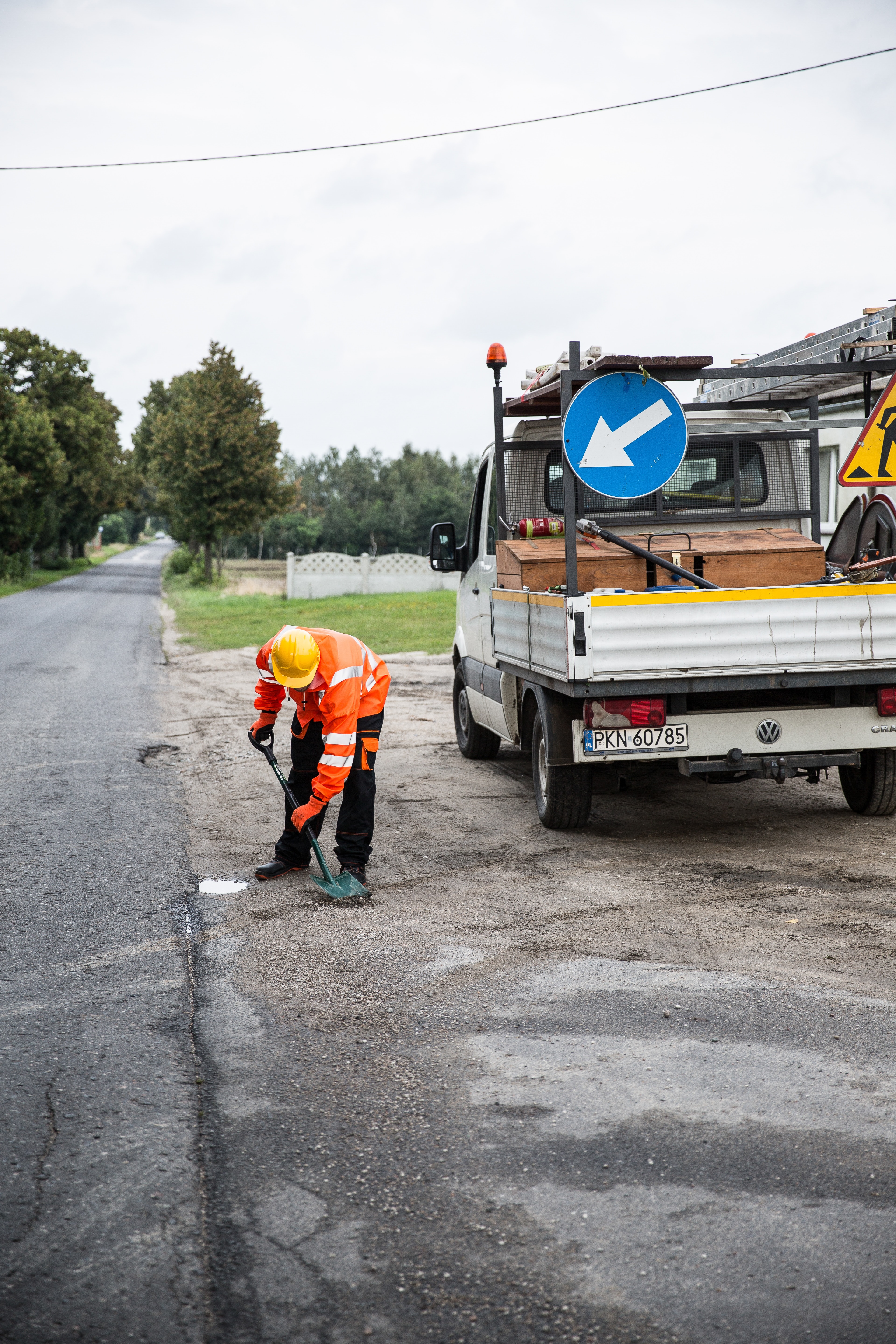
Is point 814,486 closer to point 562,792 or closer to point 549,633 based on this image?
point 549,633

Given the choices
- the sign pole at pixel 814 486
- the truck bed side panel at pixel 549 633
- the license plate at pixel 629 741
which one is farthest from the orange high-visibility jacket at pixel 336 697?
the sign pole at pixel 814 486

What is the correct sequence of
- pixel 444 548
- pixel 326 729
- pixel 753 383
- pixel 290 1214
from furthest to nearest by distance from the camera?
1. pixel 444 548
2. pixel 753 383
3. pixel 326 729
4. pixel 290 1214

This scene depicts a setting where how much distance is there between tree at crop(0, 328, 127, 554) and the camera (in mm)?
41688

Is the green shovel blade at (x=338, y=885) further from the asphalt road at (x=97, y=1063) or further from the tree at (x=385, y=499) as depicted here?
the tree at (x=385, y=499)

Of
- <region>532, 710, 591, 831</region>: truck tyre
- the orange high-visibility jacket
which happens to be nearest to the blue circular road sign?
<region>532, 710, 591, 831</region>: truck tyre

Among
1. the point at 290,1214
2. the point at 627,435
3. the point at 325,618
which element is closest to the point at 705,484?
the point at 627,435

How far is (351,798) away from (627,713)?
145 cm

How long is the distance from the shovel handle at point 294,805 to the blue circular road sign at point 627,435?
83.5 inches

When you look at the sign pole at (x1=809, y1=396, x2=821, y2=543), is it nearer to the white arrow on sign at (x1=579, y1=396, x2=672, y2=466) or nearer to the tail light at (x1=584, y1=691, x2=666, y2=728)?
the white arrow on sign at (x1=579, y1=396, x2=672, y2=466)

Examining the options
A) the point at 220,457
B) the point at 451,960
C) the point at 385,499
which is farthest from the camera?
the point at 385,499

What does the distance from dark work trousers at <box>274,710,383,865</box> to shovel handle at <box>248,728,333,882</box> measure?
Result: 2.5 inches

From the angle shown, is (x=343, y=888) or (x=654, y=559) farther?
(x=654, y=559)

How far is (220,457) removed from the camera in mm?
41000

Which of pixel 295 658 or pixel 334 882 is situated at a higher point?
pixel 295 658
